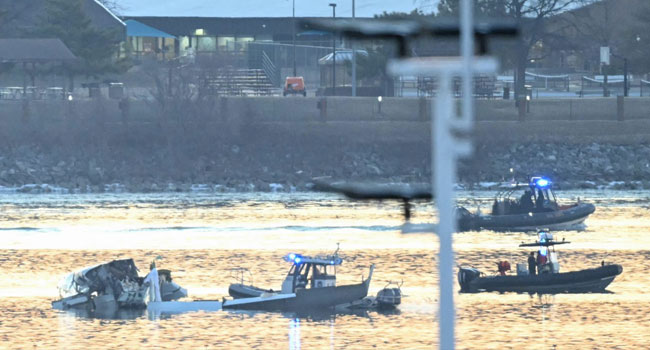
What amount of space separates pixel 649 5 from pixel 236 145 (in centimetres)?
3946

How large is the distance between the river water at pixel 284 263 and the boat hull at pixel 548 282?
41cm

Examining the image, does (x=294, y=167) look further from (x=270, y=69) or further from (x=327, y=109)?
(x=270, y=69)

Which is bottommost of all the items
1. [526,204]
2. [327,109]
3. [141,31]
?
[526,204]

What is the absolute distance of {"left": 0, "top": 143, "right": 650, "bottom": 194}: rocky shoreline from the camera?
279 feet

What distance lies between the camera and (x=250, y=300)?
42.2 meters

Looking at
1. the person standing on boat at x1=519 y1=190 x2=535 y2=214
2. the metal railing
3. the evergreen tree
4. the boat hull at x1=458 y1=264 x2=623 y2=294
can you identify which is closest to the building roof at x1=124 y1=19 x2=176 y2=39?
the metal railing

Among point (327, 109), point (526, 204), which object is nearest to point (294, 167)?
point (327, 109)

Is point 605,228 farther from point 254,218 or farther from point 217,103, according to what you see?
point 217,103

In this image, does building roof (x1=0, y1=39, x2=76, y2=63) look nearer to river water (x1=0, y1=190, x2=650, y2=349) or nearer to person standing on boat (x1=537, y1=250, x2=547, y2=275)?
river water (x1=0, y1=190, x2=650, y2=349)


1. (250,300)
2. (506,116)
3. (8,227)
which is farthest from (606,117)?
(250,300)

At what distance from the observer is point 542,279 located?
44.5 metres

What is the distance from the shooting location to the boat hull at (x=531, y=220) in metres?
61.6

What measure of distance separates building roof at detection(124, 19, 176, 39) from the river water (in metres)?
55.9

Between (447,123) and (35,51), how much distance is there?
86.3 m
